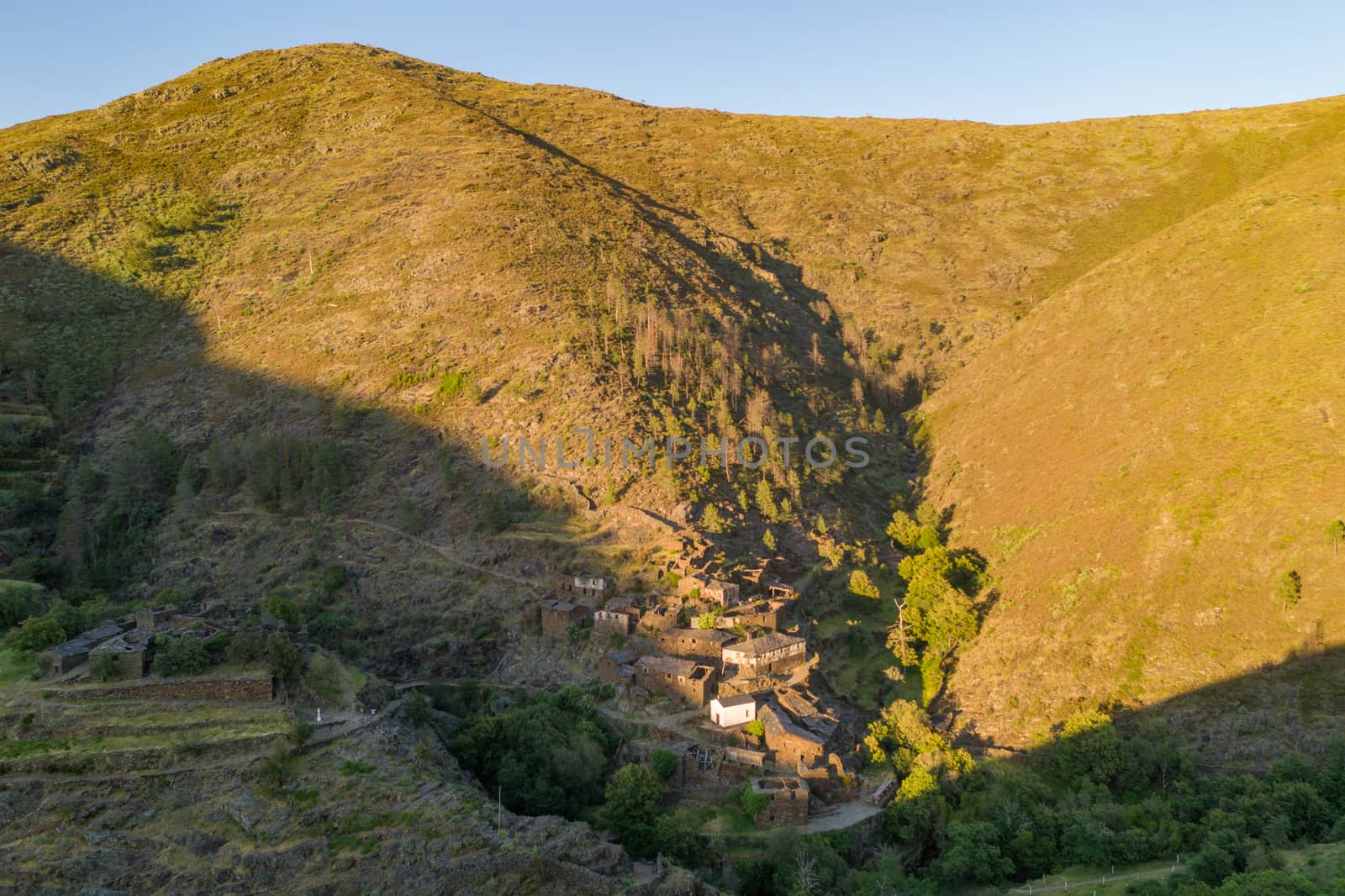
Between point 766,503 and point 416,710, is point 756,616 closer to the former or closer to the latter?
point 766,503

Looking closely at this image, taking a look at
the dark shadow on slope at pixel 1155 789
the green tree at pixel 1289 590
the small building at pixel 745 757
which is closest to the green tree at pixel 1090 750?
the dark shadow on slope at pixel 1155 789

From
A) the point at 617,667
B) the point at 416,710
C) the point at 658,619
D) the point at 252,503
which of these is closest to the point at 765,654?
the point at 658,619

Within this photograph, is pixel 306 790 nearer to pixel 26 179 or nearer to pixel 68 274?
pixel 68 274

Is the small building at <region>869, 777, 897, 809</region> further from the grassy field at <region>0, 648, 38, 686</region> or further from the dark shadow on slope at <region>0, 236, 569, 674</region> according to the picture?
the grassy field at <region>0, 648, 38, 686</region>

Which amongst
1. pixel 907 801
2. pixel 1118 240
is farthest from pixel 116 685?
pixel 1118 240

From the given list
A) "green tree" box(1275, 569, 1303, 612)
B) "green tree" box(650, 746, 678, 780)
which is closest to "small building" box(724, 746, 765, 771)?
"green tree" box(650, 746, 678, 780)

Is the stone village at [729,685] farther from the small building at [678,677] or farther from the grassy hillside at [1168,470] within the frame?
the grassy hillside at [1168,470]
